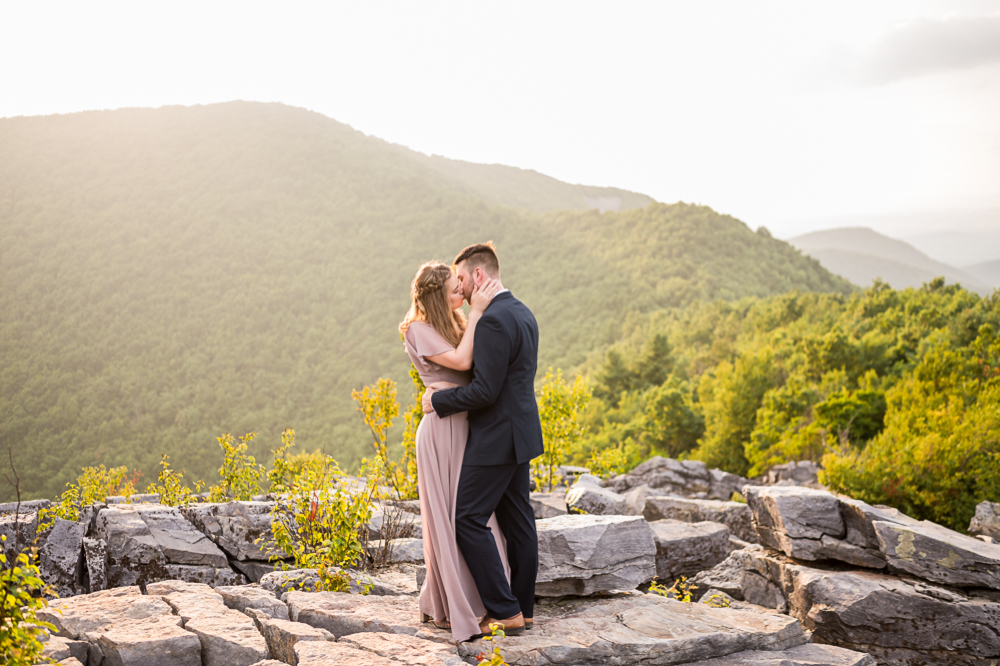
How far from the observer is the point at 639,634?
12.5ft

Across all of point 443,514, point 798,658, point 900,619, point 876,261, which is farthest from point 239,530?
point 876,261

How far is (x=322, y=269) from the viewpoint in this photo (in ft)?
229

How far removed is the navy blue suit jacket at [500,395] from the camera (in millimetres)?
3678

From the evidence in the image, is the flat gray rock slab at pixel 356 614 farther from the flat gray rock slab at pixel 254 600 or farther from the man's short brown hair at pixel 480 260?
the man's short brown hair at pixel 480 260

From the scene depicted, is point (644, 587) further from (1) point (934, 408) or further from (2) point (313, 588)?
(1) point (934, 408)

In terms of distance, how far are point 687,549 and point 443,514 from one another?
4.28m

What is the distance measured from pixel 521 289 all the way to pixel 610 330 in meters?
13.2

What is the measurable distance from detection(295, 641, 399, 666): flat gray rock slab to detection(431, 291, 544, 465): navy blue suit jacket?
1.14 m

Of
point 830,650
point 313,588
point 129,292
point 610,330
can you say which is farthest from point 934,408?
point 129,292

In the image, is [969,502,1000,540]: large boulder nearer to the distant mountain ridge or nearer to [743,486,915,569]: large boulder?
[743,486,915,569]: large boulder

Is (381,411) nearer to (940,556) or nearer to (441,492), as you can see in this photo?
(441,492)

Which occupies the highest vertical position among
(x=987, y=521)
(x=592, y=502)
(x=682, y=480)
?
(x=592, y=502)

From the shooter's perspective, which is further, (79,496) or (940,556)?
(79,496)

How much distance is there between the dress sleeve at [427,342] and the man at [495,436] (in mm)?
235
